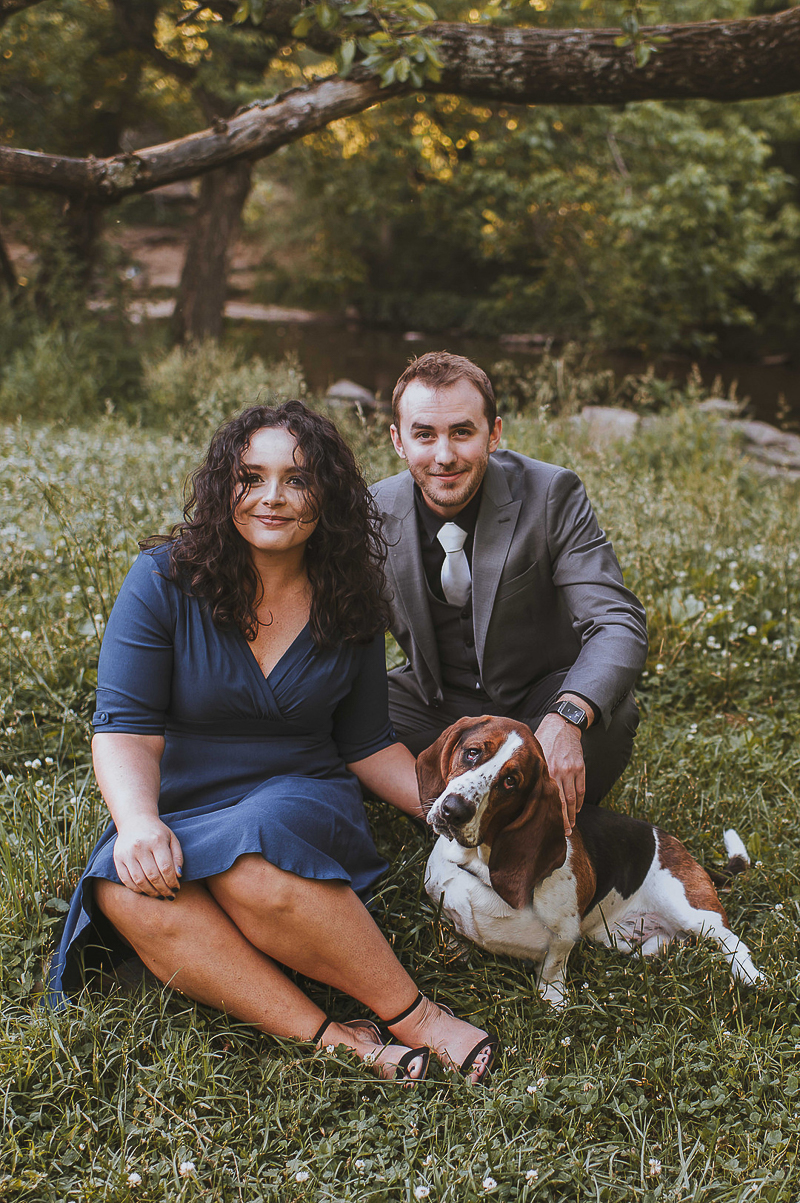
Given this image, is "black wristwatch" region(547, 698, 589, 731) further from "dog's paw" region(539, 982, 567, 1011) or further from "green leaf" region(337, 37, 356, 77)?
"green leaf" region(337, 37, 356, 77)

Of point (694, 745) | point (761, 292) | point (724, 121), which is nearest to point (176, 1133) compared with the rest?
point (694, 745)

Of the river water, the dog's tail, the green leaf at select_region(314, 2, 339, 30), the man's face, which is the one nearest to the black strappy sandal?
the dog's tail

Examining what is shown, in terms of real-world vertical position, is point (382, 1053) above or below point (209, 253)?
below

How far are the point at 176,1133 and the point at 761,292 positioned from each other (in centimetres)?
2129

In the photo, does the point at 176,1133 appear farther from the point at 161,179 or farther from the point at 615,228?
the point at 615,228

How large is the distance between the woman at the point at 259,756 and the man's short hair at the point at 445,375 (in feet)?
1.25

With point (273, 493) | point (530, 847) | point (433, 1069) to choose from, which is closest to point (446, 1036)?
point (433, 1069)

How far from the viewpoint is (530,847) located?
227 centimetres

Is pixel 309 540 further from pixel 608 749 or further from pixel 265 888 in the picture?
pixel 608 749

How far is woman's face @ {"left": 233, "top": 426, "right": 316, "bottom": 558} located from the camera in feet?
8.15

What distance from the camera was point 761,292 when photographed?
64.7 ft

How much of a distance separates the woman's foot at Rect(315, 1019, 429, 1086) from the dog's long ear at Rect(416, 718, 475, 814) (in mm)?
627

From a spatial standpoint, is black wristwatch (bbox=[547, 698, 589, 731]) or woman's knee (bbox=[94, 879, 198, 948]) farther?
black wristwatch (bbox=[547, 698, 589, 731])

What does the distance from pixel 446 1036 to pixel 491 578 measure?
1.39 metres
